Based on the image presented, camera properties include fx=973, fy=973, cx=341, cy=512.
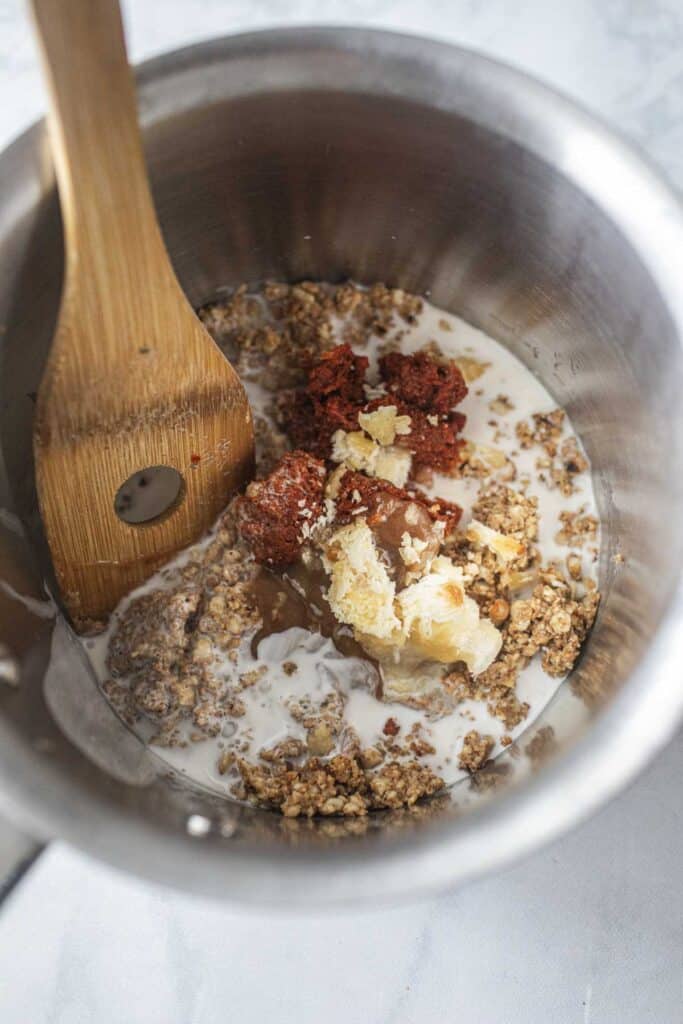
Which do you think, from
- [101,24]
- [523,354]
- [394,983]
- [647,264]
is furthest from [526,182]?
[394,983]

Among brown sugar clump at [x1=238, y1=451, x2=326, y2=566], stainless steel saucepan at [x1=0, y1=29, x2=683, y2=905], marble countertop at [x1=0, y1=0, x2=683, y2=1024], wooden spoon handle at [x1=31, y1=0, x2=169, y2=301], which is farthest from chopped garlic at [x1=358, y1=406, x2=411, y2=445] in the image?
marble countertop at [x1=0, y1=0, x2=683, y2=1024]

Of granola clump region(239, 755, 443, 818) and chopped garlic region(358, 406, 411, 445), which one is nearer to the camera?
granola clump region(239, 755, 443, 818)

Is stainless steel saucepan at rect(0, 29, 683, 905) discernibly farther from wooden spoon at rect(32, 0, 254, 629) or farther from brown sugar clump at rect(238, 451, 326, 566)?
brown sugar clump at rect(238, 451, 326, 566)

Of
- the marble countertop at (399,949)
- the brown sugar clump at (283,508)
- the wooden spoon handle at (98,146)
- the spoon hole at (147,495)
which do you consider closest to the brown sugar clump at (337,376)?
the brown sugar clump at (283,508)

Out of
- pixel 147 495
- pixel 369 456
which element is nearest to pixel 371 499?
pixel 369 456

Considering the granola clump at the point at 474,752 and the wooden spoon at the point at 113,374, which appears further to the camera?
the granola clump at the point at 474,752

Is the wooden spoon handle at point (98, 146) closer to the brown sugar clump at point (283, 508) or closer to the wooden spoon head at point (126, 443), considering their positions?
the wooden spoon head at point (126, 443)
